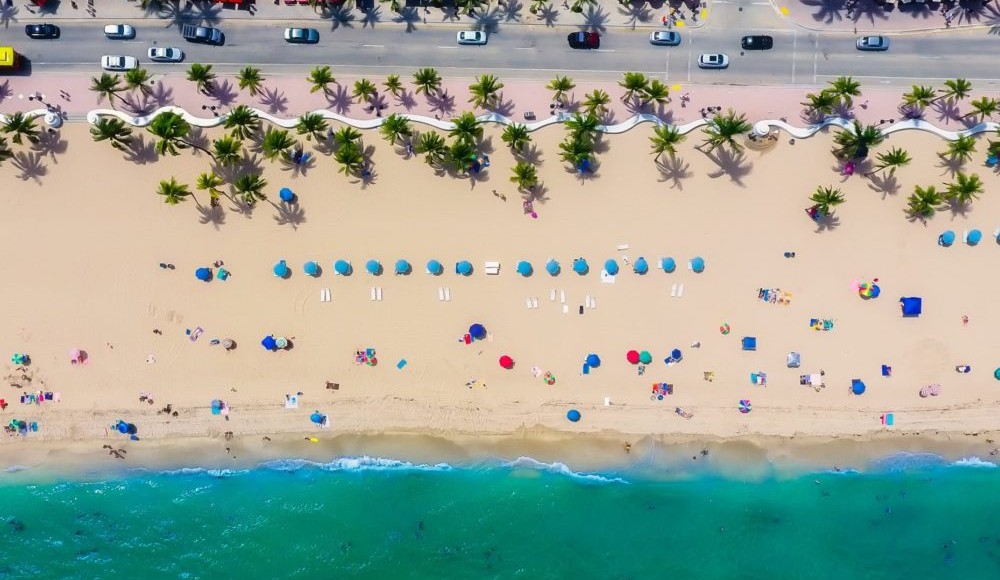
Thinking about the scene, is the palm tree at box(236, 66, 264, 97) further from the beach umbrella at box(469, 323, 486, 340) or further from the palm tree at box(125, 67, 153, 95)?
the beach umbrella at box(469, 323, 486, 340)

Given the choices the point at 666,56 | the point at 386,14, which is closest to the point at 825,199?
the point at 666,56

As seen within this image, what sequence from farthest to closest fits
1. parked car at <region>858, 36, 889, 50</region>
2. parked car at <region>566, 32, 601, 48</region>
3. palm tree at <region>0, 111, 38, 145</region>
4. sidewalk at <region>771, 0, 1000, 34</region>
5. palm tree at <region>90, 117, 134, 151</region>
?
1. sidewalk at <region>771, 0, 1000, 34</region>
2. parked car at <region>858, 36, 889, 50</region>
3. parked car at <region>566, 32, 601, 48</region>
4. palm tree at <region>0, 111, 38, 145</region>
5. palm tree at <region>90, 117, 134, 151</region>

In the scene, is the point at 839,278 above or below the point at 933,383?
above

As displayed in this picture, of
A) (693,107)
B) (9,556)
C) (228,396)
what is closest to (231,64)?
(228,396)

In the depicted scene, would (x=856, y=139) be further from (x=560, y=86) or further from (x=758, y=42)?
(x=560, y=86)

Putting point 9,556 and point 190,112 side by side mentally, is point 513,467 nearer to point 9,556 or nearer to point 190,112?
point 190,112

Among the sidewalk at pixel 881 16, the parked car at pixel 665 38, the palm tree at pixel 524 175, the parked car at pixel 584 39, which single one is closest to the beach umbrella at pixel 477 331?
the palm tree at pixel 524 175

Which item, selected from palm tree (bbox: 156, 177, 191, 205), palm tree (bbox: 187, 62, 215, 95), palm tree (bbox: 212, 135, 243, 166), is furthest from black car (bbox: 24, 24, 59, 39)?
palm tree (bbox: 212, 135, 243, 166)

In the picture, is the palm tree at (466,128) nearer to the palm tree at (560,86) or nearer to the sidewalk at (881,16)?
the palm tree at (560,86)
